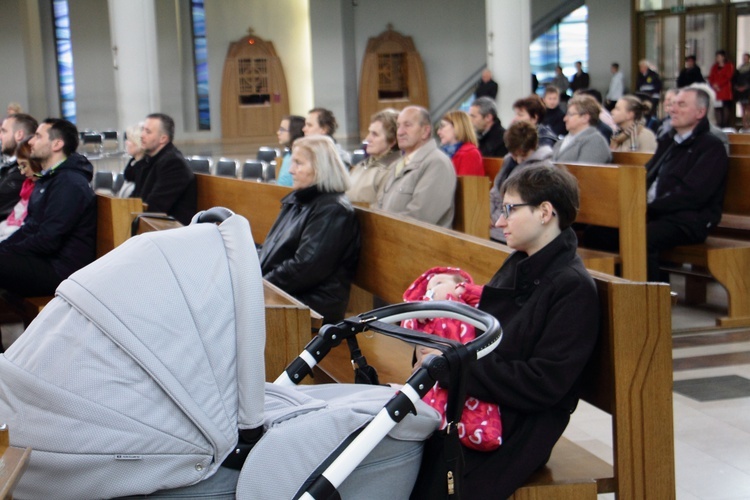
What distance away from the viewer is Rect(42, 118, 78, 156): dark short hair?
561 cm

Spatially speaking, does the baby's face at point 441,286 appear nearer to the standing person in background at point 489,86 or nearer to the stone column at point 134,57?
the standing person in background at point 489,86

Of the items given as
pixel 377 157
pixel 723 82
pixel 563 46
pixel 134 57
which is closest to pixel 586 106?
pixel 377 157

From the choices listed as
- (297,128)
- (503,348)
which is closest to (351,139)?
(297,128)

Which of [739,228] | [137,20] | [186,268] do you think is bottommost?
[739,228]

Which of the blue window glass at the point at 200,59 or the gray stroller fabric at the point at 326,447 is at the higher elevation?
the blue window glass at the point at 200,59

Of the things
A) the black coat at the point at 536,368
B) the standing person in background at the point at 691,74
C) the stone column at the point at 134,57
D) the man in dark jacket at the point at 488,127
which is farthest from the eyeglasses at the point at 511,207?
the standing person in background at the point at 691,74

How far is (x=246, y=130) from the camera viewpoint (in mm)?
23734

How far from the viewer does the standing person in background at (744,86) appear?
19.2 meters

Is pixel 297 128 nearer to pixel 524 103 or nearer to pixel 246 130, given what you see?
pixel 524 103

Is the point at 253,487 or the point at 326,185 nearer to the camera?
the point at 253,487

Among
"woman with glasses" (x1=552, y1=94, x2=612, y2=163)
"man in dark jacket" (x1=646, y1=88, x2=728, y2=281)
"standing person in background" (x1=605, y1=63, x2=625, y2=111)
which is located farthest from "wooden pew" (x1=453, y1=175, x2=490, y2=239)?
"standing person in background" (x1=605, y1=63, x2=625, y2=111)

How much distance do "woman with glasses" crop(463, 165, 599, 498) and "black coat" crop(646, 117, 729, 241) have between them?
3485 mm

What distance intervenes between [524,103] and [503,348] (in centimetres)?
547

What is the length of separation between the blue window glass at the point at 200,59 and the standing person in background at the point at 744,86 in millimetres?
11909
